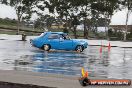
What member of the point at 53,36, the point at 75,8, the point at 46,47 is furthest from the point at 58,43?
the point at 75,8

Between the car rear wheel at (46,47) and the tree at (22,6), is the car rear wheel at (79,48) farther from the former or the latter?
the tree at (22,6)

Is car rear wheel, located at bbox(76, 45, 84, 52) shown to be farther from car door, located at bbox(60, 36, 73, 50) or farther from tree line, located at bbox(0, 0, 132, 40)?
tree line, located at bbox(0, 0, 132, 40)

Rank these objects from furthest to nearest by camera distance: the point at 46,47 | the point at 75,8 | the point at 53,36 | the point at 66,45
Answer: the point at 75,8 < the point at 53,36 < the point at 66,45 < the point at 46,47

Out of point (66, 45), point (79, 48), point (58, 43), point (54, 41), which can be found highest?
→ point (54, 41)

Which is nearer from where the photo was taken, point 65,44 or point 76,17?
point 65,44

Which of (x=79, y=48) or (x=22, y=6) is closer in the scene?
(x=79, y=48)

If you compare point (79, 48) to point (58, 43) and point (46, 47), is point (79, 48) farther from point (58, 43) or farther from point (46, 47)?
point (46, 47)

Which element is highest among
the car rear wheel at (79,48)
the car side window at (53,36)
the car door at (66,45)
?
the car side window at (53,36)

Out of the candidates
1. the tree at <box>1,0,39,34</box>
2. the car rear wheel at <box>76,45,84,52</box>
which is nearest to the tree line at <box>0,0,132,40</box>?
the tree at <box>1,0,39,34</box>

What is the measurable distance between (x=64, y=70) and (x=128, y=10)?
54686mm

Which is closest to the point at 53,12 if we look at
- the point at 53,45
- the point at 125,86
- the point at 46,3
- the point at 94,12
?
the point at 46,3

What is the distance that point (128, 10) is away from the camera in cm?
7106

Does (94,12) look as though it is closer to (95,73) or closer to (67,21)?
(67,21)

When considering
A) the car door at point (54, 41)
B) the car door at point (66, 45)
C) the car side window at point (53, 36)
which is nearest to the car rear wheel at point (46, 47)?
the car door at point (54, 41)
